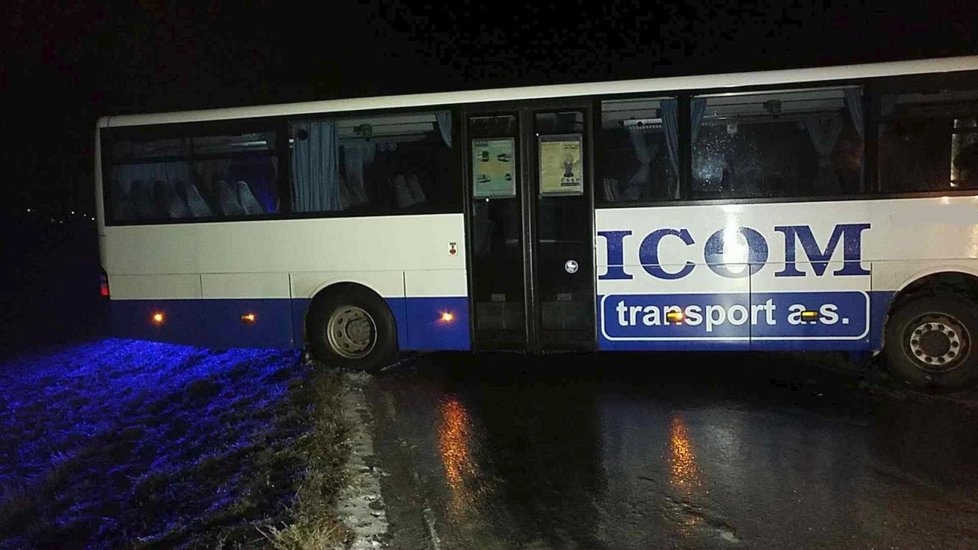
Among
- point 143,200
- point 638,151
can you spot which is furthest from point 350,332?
point 638,151

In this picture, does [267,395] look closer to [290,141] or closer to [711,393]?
[290,141]

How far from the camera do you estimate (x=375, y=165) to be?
8.35 meters

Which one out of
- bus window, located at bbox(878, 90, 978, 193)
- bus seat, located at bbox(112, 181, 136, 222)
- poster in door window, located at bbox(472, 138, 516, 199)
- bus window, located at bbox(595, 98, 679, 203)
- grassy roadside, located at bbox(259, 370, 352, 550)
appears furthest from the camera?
bus seat, located at bbox(112, 181, 136, 222)

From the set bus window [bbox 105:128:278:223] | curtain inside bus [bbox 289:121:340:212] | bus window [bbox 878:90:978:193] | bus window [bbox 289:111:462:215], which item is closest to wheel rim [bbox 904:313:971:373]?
bus window [bbox 878:90:978:193]

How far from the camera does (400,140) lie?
832 cm

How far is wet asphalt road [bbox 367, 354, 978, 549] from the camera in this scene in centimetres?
448

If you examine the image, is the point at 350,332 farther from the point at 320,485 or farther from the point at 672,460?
the point at 672,460

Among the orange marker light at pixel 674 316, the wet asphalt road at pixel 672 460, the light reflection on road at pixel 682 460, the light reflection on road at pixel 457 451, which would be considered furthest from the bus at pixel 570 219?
the light reflection on road at pixel 682 460

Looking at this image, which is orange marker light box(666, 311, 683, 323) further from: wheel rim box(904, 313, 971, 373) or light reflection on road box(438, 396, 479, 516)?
light reflection on road box(438, 396, 479, 516)

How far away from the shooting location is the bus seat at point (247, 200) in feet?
28.6

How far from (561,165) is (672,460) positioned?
137 inches

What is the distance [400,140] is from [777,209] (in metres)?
4.02

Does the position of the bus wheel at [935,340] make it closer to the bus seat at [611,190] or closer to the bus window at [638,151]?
the bus window at [638,151]

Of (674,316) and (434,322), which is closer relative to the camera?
(674,316)
